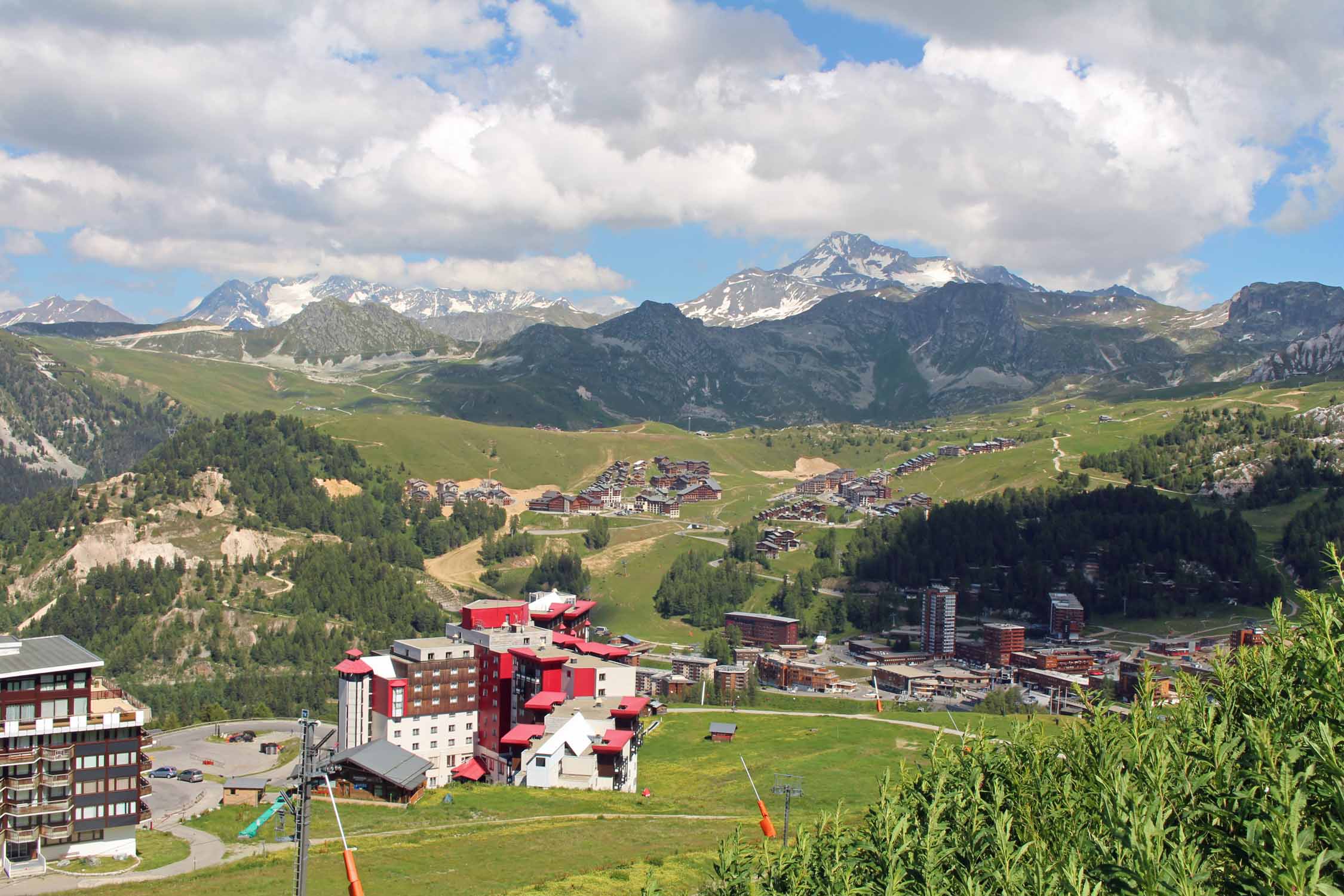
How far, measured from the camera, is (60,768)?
68875mm

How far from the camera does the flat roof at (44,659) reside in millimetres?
68000

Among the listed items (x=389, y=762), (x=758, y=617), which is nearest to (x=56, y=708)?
(x=389, y=762)

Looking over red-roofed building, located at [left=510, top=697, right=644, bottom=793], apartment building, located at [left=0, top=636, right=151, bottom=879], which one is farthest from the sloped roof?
apartment building, located at [left=0, top=636, right=151, bottom=879]

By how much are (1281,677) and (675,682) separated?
117090 mm

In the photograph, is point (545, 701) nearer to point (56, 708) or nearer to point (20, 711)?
point (56, 708)

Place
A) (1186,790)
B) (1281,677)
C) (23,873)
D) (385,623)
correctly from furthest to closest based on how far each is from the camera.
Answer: (385,623) → (23,873) → (1281,677) → (1186,790)

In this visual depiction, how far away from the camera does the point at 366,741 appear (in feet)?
334

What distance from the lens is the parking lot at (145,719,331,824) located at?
86.8 m

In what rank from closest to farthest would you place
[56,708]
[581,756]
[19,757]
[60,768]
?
[19,757], [60,768], [56,708], [581,756]

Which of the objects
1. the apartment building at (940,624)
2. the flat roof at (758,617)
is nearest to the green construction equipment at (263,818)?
the flat roof at (758,617)

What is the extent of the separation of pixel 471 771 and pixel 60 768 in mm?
38273

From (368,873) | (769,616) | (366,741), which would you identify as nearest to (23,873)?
(368,873)

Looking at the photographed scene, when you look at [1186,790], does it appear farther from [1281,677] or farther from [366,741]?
[366,741]

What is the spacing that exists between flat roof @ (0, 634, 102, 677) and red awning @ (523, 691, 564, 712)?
119 feet
